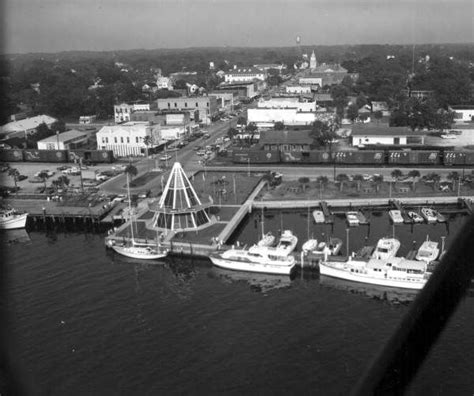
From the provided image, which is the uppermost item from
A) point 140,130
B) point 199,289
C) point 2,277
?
point 2,277

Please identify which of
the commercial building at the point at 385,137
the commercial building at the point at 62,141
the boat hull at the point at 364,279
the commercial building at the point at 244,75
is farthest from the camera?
the commercial building at the point at 244,75

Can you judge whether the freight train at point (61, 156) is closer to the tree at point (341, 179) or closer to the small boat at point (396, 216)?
the tree at point (341, 179)

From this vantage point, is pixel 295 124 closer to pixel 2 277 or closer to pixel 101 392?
pixel 101 392

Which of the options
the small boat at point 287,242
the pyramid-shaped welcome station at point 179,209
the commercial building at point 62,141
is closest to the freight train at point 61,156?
the commercial building at point 62,141

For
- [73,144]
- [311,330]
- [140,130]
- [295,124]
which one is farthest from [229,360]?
[295,124]

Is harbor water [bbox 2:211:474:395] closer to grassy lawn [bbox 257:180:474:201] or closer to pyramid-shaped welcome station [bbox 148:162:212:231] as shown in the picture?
pyramid-shaped welcome station [bbox 148:162:212:231]

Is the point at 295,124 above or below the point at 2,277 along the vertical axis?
below

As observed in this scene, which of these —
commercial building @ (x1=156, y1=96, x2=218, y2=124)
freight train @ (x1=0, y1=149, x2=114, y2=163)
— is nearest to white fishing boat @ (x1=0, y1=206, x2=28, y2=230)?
freight train @ (x1=0, y1=149, x2=114, y2=163)
